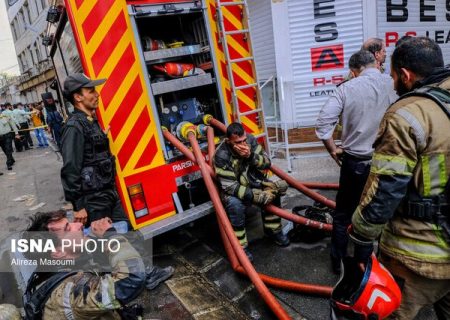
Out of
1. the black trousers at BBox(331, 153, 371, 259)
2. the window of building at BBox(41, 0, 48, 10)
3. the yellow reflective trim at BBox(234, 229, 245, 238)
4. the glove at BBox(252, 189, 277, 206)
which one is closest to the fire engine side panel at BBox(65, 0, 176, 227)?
the yellow reflective trim at BBox(234, 229, 245, 238)

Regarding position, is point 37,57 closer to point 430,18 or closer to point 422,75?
point 430,18

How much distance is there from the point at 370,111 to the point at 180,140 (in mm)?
1821

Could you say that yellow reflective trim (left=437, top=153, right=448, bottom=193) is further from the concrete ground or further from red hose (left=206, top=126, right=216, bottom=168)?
red hose (left=206, top=126, right=216, bottom=168)

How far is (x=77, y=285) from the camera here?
1584mm

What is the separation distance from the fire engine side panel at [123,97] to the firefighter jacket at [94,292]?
4.30 feet

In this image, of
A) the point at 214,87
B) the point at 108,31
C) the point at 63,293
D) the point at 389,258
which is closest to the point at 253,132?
the point at 214,87

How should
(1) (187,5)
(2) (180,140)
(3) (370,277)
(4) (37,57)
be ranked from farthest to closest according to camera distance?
(4) (37,57) < (2) (180,140) < (1) (187,5) < (3) (370,277)

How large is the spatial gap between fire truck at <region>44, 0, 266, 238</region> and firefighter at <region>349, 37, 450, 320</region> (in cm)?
187

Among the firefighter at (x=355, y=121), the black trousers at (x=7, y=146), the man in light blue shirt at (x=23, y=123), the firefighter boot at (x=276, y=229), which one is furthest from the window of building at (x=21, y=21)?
the firefighter at (x=355, y=121)

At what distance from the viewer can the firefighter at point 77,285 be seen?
155 centimetres

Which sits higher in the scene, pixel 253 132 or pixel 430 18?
pixel 430 18

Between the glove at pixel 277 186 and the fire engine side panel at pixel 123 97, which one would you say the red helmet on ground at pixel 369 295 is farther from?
the fire engine side panel at pixel 123 97

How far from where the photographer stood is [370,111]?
2.55 metres

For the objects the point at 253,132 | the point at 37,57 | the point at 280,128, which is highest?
the point at 37,57
